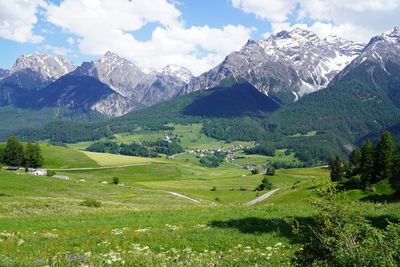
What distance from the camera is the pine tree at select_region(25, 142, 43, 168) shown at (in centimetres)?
14175

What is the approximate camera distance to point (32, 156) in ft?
468

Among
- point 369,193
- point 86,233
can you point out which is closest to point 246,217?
point 86,233

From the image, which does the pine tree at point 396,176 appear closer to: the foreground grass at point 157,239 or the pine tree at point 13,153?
the foreground grass at point 157,239

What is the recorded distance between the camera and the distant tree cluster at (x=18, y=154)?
447 feet

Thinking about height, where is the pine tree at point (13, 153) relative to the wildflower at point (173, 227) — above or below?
above

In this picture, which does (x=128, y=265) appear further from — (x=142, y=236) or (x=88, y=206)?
(x=88, y=206)

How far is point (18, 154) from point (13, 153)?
2.20 meters

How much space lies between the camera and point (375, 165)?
246 ft

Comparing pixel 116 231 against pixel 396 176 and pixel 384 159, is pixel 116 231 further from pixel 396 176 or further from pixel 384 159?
pixel 384 159

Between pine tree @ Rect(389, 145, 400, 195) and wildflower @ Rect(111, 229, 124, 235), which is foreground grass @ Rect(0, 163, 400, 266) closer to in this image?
wildflower @ Rect(111, 229, 124, 235)

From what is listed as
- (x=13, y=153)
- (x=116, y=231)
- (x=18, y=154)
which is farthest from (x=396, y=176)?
(x=13, y=153)

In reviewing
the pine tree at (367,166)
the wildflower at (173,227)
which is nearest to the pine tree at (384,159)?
the pine tree at (367,166)

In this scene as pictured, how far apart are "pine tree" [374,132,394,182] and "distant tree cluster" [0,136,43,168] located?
139 m

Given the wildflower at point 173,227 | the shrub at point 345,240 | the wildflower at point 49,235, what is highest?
the shrub at point 345,240
